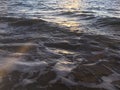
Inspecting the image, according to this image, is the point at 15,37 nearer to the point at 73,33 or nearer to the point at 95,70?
the point at 73,33

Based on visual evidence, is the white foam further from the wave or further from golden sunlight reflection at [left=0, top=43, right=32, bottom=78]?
golden sunlight reflection at [left=0, top=43, right=32, bottom=78]

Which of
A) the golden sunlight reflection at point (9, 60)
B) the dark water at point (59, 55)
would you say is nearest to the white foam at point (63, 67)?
the dark water at point (59, 55)

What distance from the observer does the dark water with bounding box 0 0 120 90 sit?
3.30 m

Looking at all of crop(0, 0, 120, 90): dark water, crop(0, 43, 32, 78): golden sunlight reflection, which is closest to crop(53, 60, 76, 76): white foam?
crop(0, 0, 120, 90): dark water

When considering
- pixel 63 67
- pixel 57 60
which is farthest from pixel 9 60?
pixel 63 67

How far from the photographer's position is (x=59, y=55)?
168 inches

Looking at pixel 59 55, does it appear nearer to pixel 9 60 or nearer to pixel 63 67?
pixel 63 67

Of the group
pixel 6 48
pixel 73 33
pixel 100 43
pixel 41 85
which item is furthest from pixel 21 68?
pixel 73 33

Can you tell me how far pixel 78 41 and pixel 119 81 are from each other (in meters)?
1.90

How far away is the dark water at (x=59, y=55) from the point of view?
10.8 feet

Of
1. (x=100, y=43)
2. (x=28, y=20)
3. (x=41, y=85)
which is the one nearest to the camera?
(x=41, y=85)

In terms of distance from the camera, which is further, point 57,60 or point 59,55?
point 59,55

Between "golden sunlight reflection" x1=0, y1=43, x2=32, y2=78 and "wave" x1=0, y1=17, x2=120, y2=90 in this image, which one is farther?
"golden sunlight reflection" x1=0, y1=43, x2=32, y2=78

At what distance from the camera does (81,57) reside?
163 inches
